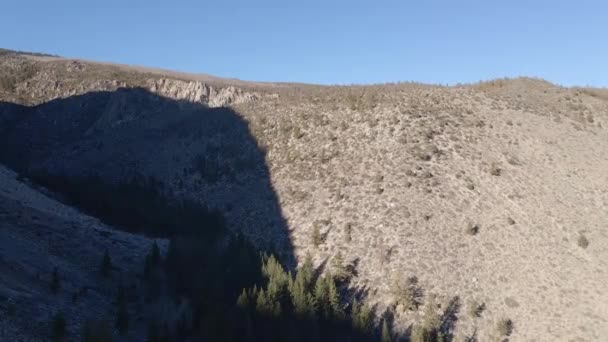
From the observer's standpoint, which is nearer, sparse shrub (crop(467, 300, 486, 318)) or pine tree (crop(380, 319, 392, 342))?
pine tree (crop(380, 319, 392, 342))

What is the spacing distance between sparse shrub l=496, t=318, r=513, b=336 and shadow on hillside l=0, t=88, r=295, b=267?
12234 mm

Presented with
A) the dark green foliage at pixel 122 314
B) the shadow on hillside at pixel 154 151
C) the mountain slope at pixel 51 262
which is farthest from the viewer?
the shadow on hillside at pixel 154 151

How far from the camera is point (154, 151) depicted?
53656 mm

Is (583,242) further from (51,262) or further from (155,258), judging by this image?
(51,262)

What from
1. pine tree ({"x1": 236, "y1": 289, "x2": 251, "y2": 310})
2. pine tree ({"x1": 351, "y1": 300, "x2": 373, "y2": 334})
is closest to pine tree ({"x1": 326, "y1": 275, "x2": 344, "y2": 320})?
pine tree ({"x1": 351, "y1": 300, "x2": 373, "y2": 334})

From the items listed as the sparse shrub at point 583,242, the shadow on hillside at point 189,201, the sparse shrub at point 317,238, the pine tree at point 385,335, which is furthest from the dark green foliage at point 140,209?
the sparse shrub at point 583,242

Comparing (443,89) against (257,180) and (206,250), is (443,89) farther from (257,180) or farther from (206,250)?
(206,250)

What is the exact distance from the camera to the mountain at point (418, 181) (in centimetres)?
2767

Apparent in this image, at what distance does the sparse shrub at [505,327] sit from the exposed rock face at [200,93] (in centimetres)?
5188

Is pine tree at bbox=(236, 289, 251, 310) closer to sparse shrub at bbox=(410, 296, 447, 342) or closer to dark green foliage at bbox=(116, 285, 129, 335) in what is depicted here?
dark green foliage at bbox=(116, 285, 129, 335)

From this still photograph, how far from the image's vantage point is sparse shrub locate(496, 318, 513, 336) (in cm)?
2486

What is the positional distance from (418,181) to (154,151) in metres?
28.0

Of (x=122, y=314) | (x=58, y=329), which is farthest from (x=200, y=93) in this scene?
(x=58, y=329)

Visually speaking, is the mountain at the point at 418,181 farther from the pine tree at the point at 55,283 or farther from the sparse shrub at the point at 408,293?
the pine tree at the point at 55,283
